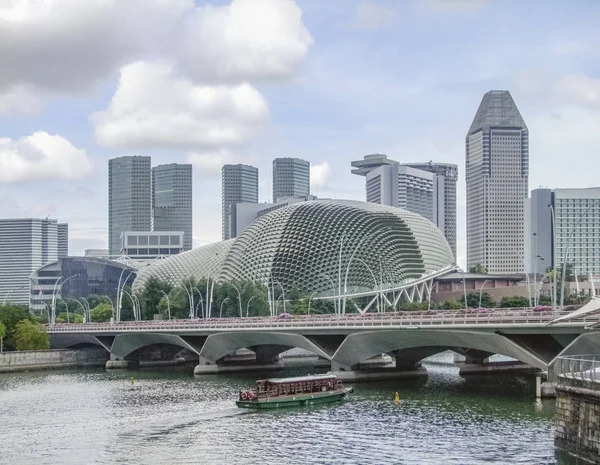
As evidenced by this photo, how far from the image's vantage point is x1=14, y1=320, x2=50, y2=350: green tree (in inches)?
5207

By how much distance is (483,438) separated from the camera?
176 ft

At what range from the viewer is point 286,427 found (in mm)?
61188

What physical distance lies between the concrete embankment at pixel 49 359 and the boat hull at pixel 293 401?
190 feet

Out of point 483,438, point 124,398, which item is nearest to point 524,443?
point 483,438

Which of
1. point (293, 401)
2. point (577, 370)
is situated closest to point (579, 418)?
point (577, 370)

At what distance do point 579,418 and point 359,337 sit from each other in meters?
43.1

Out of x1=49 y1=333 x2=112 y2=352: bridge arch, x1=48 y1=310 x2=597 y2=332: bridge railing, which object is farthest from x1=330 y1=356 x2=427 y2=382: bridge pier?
x1=49 y1=333 x2=112 y2=352: bridge arch

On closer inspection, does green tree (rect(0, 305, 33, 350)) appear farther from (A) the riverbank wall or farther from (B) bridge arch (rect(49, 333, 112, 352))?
(A) the riverbank wall

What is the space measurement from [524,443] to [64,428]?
28.5 meters

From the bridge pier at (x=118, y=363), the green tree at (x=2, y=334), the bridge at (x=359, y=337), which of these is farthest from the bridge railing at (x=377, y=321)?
the green tree at (x=2, y=334)

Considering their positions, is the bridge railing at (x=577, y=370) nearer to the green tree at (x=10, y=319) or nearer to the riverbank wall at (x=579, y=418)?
the riverbank wall at (x=579, y=418)

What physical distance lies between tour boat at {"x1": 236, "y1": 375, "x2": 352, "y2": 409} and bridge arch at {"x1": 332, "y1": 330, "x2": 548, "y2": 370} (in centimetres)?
815

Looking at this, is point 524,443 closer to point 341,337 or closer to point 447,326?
point 447,326

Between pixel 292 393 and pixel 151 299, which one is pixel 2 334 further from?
pixel 292 393
